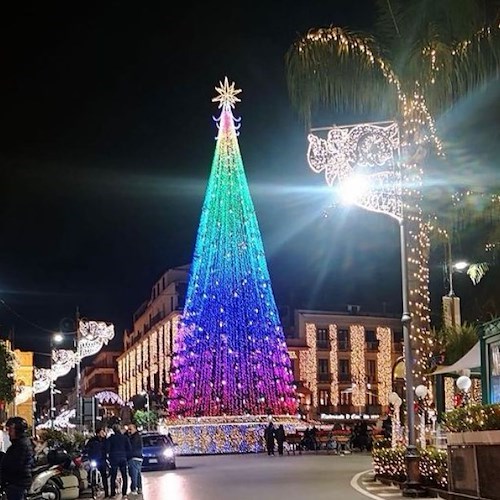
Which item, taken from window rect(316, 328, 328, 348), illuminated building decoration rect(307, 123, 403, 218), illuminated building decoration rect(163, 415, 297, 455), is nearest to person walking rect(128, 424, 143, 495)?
illuminated building decoration rect(307, 123, 403, 218)

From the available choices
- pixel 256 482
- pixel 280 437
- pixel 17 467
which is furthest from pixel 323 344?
pixel 17 467

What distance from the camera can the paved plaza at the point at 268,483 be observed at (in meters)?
18.5

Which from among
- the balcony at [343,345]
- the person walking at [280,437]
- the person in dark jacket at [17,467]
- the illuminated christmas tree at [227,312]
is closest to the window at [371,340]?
the balcony at [343,345]

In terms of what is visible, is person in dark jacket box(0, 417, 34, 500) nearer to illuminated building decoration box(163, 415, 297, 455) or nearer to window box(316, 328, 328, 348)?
illuminated building decoration box(163, 415, 297, 455)

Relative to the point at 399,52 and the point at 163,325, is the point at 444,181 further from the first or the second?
the point at 163,325

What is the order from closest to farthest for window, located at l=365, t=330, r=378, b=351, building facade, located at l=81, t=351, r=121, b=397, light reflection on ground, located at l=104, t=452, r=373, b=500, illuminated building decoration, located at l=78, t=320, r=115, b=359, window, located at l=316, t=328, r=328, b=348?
light reflection on ground, located at l=104, t=452, r=373, b=500
illuminated building decoration, located at l=78, t=320, r=115, b=359
window, located at l=316, t=328, r=328, b=348
window, located at l=365, t=330, r=378, b=351
building facade, located at l=81, t=351, r=121, b=397

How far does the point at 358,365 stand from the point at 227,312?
139 feet

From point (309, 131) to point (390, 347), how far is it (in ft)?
230

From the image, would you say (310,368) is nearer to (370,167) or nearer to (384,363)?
(384,363)

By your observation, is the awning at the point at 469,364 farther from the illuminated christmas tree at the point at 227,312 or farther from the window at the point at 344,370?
the window at the point at 344,370

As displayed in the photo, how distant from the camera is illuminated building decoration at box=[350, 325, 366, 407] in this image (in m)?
83.9

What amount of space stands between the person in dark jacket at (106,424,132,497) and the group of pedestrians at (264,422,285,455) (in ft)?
68.5

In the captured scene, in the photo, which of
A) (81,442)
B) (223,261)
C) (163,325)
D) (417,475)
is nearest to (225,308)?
(223,261)

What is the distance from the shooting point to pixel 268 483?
71.5 ft
